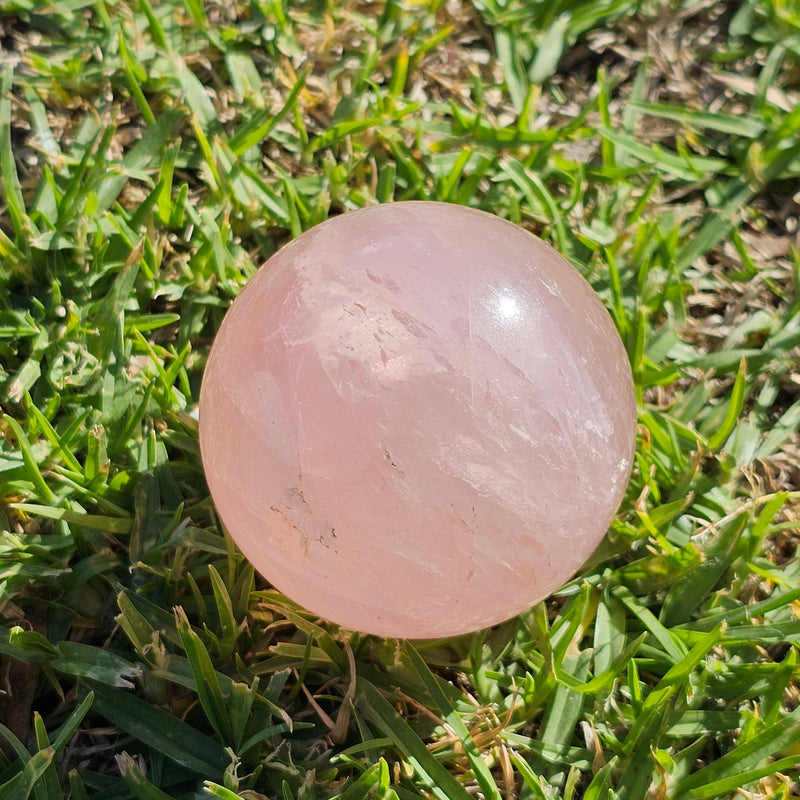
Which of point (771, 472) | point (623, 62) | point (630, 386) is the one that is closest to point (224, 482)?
point (630, 386)

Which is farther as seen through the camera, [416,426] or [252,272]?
[252,272]

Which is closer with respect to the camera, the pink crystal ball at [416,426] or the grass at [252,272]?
the pink crystal ball at [416,426]

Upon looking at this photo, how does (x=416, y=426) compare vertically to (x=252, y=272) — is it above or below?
above

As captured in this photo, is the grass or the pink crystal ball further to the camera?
the grass
